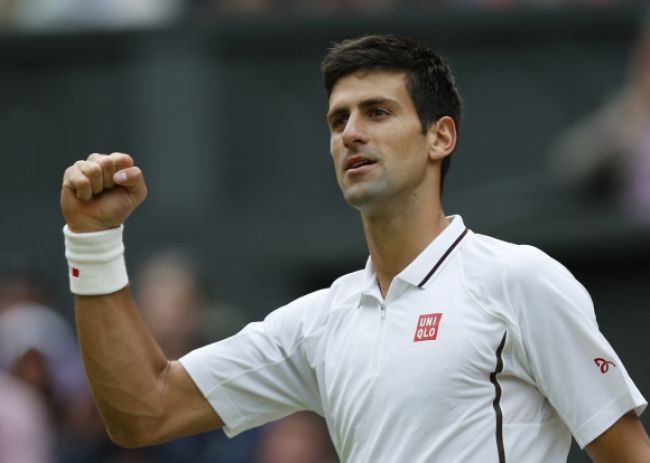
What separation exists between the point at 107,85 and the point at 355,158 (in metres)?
6.25

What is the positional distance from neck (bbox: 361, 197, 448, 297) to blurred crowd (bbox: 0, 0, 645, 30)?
19.2 feet

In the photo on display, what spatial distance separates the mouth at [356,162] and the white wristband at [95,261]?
0.70 metres

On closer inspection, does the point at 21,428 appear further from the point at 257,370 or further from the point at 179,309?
the point at 257,370

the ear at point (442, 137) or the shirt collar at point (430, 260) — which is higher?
the ear at point (442, 137)

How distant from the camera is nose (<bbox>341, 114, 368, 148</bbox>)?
4848mm

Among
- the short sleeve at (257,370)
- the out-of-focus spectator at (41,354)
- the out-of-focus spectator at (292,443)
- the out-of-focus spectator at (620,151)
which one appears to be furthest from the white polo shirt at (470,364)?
the out-of-focus spectator at (620,151)

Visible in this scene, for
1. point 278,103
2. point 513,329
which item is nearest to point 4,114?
point 278,103

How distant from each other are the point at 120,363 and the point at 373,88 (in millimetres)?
1103

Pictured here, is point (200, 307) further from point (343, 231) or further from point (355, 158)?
point (355, 158)

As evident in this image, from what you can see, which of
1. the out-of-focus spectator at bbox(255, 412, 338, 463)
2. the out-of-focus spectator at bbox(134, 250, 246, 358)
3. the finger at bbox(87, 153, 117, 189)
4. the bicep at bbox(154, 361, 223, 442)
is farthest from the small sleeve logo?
the out-of-focus spectator at bbox(134, 250, 246, 358)

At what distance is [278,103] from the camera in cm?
1075

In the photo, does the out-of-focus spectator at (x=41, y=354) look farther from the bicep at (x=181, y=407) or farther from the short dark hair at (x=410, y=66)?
the short dark hair at (x=410, y=66)

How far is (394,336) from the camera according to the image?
473cm

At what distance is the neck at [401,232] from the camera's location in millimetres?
4914
